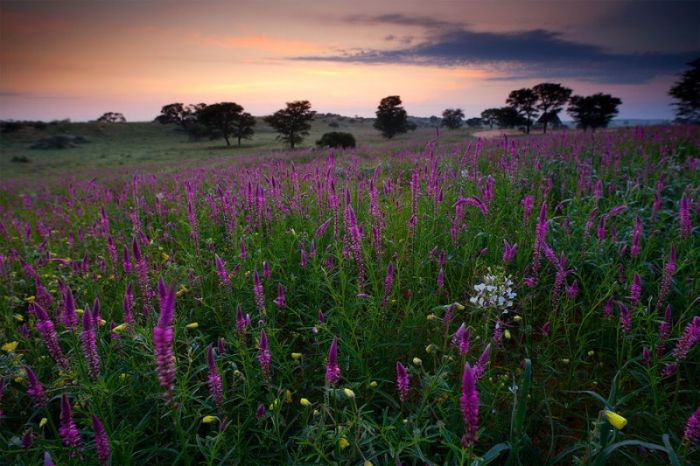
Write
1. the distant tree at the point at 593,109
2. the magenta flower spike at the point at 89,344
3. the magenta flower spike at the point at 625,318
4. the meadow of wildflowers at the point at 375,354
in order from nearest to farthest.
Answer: the magenta flower spike at the point at 89,344 < the meadow of wildflowers at the point at 375,354 < the magenta flower spike at the point at 625,318 < the distant tree at the point at 593,109

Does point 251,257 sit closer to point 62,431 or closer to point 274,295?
point 274,295

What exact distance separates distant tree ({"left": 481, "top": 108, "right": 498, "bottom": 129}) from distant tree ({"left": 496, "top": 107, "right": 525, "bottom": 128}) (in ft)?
3.69

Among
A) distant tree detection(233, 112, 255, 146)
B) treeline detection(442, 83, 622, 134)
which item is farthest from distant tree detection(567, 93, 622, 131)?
distant tree detection(233, 112, 255, 146)

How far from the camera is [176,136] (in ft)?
221

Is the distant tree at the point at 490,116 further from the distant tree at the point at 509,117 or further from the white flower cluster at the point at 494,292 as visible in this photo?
the white flower cluster at the point at 494,292

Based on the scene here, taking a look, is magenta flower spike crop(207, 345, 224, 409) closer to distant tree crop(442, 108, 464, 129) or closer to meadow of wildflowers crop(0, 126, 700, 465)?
meadow of wildflowers crop(0, 126, 700, 465)

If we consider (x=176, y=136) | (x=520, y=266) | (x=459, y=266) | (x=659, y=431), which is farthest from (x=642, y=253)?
(x=176, y=136)

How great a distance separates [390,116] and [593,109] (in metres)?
36.5

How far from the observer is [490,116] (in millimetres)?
75562

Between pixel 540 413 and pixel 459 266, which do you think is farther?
pixel 459 266

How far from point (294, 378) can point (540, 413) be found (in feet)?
5.30

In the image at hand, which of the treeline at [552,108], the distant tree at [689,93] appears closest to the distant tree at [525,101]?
the treeline at [552,108]

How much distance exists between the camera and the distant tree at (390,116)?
57969 mm

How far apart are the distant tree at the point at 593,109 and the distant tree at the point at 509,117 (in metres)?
8.35
